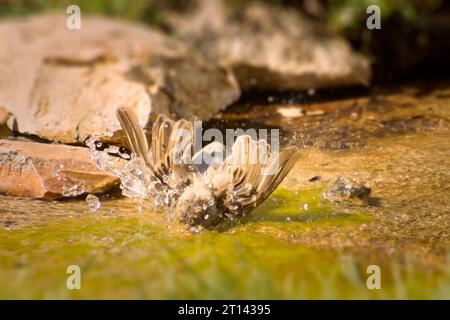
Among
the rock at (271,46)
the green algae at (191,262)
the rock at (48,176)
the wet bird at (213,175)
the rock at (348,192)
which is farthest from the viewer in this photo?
the rock at (271,46)

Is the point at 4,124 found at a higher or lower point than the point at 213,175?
higher

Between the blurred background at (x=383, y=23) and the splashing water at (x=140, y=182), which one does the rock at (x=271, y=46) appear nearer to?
the blurred background at (x=383, y=23)

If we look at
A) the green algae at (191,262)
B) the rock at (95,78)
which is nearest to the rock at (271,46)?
the rock at (95,78)

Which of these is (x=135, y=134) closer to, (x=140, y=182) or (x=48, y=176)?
(x=140, y=182)

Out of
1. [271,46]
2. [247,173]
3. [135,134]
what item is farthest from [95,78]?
[247,173]

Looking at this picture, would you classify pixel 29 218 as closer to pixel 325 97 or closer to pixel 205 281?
pixel 205 281

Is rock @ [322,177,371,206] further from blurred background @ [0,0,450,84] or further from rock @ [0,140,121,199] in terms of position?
blurred background @ [0,0,450,84]

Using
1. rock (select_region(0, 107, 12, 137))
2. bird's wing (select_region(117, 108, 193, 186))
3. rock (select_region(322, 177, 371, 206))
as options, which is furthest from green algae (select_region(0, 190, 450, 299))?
rock (select_region(0, 107, 12, 137))
